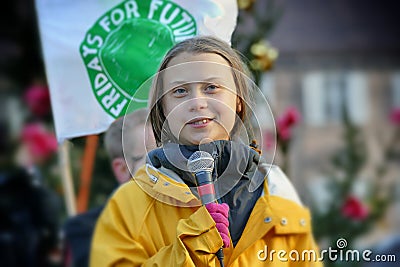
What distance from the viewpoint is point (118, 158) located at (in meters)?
3.69

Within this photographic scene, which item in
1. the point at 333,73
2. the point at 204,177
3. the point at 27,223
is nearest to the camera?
the point at 204,177

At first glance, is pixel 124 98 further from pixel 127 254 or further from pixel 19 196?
pixel 19 196

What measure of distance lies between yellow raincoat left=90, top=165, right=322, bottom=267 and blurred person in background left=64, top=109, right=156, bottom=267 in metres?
0.13

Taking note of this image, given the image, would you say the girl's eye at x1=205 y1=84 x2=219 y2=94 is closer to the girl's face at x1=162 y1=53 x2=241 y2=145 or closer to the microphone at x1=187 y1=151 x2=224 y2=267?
the girl's face at x1=162 y1=53 x2=241 y2=145

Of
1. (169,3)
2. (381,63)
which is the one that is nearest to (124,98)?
(169,3)

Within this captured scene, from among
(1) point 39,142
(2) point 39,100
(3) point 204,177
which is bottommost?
(1) point 39,142

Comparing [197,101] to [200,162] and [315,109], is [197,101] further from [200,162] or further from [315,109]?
A: [315,109]

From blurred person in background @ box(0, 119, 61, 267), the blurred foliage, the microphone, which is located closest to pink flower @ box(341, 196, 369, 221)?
the blurred foliage

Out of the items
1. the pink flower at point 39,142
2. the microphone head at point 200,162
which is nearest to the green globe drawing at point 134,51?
the microphone head at point 200,162

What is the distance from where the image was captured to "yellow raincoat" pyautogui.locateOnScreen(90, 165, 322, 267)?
248 centimetres

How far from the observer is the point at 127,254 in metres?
2.69

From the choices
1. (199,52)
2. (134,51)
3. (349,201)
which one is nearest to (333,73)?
(349,201)

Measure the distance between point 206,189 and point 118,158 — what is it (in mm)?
1286

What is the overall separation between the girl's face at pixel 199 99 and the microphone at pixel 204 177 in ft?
0.36
